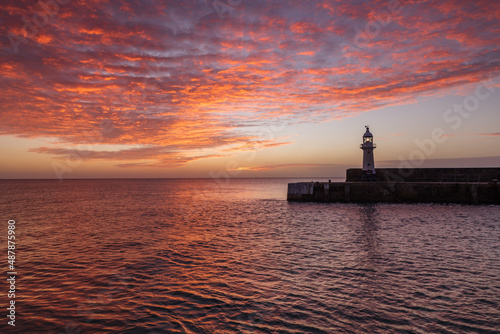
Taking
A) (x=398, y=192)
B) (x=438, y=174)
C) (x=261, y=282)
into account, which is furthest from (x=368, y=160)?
(x=261, y=282)

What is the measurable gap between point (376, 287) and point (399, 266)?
3097 mm

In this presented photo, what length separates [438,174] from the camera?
141ft

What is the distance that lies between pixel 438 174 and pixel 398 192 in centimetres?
1013

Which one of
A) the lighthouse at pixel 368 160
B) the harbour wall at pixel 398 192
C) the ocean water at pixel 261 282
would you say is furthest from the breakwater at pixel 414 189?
the ocean water at pixel 261 282

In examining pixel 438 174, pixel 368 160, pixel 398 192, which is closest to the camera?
pixel 398 192

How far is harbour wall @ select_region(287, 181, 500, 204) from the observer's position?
34.0m

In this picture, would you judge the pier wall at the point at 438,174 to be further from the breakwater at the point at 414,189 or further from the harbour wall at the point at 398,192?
the harbour wall at the point at 398,192

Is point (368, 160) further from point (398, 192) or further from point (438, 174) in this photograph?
point (438, 174)

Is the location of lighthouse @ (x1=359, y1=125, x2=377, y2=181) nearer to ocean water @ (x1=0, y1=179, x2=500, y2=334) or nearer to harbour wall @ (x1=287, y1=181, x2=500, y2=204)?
harbour wall @ (x1=287, y1=181, x2=500, y2=204)

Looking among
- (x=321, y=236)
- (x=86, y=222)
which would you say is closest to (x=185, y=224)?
(x=86, y=222)

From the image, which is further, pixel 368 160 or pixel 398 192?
pixel 368 160

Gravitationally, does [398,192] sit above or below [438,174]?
below

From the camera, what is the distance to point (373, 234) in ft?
62.2

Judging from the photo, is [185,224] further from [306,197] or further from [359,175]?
[359,175]
